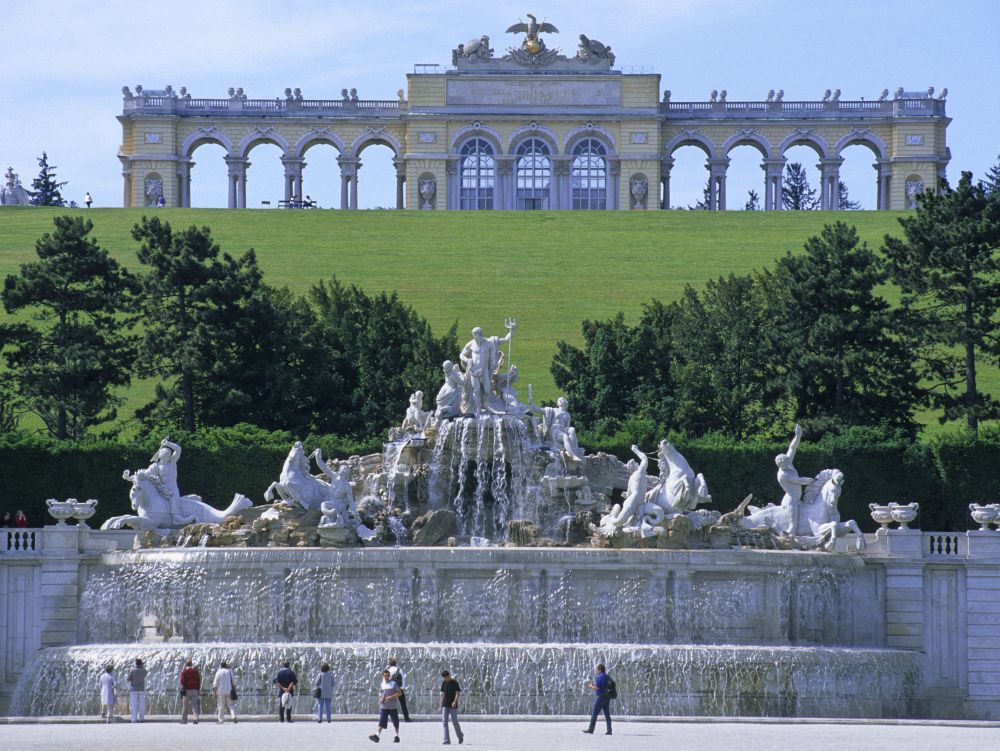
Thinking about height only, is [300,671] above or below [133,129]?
below

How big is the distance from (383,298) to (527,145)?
4012 centimetres

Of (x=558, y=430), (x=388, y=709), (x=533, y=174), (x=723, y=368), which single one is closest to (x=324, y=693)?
(x=388, y=709)

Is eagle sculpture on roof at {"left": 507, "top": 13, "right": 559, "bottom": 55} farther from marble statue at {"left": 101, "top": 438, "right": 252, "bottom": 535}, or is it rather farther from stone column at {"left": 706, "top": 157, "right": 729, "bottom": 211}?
marble statue at {"left": 101, "top": 438, "right": 252, "bottom": 535}

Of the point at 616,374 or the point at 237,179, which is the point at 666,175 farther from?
the point at 616,374

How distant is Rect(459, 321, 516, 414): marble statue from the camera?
44.3m

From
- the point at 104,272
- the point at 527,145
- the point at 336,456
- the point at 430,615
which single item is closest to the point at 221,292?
the point at 104,272

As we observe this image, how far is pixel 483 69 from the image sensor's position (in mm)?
100812

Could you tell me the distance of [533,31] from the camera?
333ft

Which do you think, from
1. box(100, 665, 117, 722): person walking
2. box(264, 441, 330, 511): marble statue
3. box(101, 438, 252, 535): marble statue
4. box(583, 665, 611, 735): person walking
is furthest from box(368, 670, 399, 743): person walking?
box(101, 438, 252, 535): marble statue

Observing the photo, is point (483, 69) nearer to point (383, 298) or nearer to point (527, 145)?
point (527, 145)

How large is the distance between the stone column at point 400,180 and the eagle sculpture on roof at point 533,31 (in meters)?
8.08

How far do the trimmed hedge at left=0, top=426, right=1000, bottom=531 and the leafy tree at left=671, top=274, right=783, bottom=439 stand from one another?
6312 mm

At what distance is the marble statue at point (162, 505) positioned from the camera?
40938mm

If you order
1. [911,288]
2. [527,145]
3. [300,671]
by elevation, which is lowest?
[300,671]
